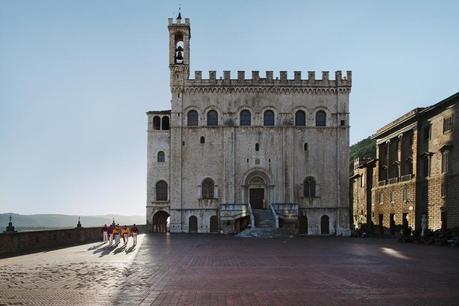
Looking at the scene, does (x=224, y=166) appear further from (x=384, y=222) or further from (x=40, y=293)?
(x=40, y=293)

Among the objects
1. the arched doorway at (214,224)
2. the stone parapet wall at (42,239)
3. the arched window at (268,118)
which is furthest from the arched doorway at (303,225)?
the stone parapet wall at (42,239)

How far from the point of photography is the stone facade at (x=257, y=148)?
55.1 metres

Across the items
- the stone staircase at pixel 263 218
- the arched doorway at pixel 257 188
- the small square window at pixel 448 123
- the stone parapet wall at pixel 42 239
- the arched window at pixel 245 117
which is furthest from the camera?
the arched window at pixel 245 117

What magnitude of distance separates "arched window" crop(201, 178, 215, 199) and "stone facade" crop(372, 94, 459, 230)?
16346 millimetres

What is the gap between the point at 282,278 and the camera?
16.2 m

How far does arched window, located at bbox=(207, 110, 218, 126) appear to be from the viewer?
183ft

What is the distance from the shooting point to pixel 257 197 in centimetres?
5534

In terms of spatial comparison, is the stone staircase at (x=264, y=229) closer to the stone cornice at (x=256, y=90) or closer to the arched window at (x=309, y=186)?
the arched window at (x=309, y=186)

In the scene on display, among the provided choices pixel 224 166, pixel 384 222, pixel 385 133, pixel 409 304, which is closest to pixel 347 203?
pixel 384 222

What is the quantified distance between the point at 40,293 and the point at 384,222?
45526 mm

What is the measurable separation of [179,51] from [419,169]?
25895 millimetres

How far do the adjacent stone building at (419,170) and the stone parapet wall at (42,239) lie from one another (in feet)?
81.6

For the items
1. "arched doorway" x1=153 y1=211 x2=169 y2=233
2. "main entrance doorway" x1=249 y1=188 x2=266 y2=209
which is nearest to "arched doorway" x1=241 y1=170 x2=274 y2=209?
"main entrance doorway" x1=249 y1=188 x2=266 y2=209

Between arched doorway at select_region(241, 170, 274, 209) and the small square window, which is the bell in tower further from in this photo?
the small square window
